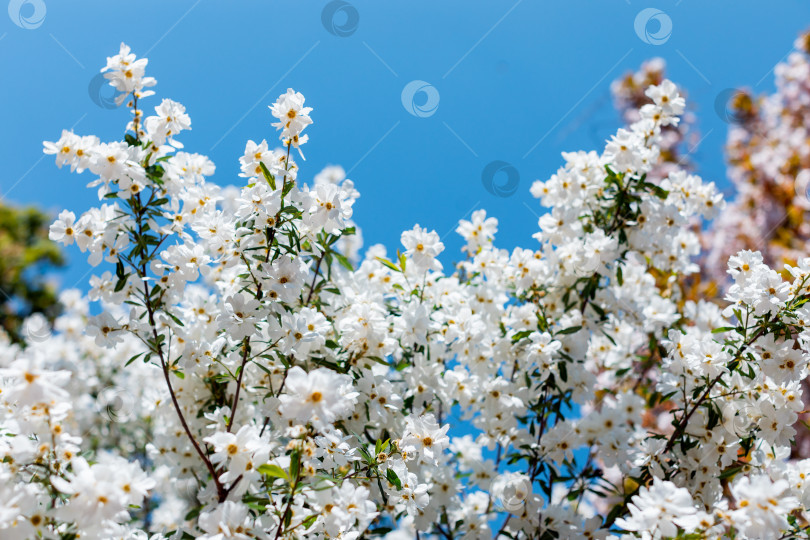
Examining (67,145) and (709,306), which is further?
(709,306)

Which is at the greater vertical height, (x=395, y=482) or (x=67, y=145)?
(x=67, y=145)

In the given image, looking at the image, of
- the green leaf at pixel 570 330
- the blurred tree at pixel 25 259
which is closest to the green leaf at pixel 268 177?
the green leaf at pixel 570 330

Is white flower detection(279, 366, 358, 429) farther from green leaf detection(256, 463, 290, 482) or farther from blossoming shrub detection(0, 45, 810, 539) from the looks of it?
green leaf detection(256, 463, 290, 482)

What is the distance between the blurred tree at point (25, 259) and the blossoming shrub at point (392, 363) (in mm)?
10119

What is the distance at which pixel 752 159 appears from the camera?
25.6 feet

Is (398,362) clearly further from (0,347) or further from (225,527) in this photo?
(0,347)

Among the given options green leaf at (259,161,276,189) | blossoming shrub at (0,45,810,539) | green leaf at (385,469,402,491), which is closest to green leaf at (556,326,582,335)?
blossoming shrub at (0,45,810,539)

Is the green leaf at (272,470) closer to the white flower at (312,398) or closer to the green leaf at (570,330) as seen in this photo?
the white flower at (312,398)

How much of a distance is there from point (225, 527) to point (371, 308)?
3.92 feet

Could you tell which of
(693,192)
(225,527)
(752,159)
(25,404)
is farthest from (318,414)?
(752,159)

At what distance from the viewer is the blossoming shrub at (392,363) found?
186cm

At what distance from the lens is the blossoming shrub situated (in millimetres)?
1862

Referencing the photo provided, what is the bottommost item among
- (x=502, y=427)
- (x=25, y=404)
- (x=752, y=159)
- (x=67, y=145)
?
(x=25, y=404)

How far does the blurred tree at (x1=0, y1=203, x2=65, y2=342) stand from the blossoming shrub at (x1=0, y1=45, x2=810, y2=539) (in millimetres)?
10119
